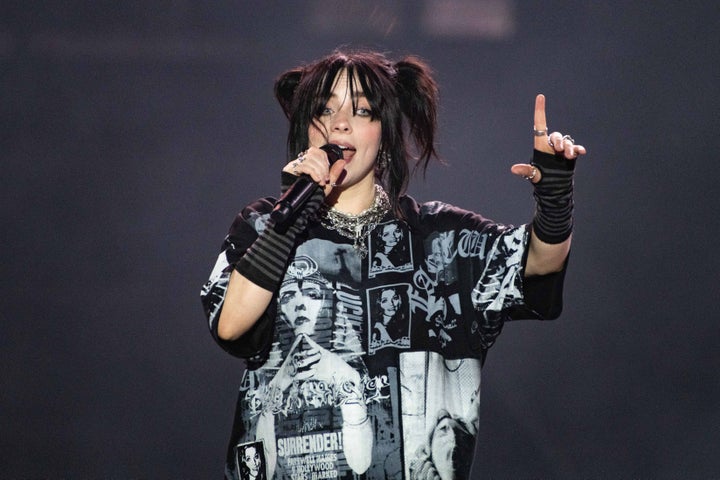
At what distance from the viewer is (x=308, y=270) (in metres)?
1.42

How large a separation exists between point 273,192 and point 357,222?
1.04m

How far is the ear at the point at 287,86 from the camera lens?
1.59m

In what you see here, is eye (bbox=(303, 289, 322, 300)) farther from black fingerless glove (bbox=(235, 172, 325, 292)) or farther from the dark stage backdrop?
the dark stage backdrop

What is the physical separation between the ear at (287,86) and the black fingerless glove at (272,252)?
0.36 m

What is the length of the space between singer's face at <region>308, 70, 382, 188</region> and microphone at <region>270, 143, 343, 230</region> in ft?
0.67

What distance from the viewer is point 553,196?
1286 mm

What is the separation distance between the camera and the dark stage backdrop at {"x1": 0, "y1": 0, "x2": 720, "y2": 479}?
2.41 m

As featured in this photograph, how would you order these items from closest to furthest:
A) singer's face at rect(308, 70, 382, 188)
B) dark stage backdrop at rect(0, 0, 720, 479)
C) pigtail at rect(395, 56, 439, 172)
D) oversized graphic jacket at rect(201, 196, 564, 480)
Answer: oversized graphic jacket at rect(201, 196, 564, 480), singer's face at rect(308, 70, 382, 188), pigtail at rect(395, 56, 439, 172), dark stage backdrop at rect(0, 0, 720, 479)

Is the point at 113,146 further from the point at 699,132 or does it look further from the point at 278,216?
the point at 699,132

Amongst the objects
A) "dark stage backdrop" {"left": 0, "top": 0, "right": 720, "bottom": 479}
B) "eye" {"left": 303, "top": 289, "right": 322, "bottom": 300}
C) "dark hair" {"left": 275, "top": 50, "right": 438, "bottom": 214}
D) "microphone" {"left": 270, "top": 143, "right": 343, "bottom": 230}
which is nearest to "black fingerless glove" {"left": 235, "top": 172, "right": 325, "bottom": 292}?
"microphone" {"left": 270, "top": 143, "right": 343, "bottom": 230}

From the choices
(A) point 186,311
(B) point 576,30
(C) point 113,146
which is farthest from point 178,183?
(B) point 576,30

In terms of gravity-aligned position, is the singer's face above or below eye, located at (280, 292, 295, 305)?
above

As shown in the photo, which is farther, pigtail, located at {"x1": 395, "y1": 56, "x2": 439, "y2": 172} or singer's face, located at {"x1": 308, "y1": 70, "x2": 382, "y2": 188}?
pigtail, located at {"x1": 395, "y1": 56, "x2": 439, "y2": 172}

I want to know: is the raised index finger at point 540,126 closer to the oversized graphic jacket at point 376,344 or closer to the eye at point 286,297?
the oversized graphic jacket at point 376,344
